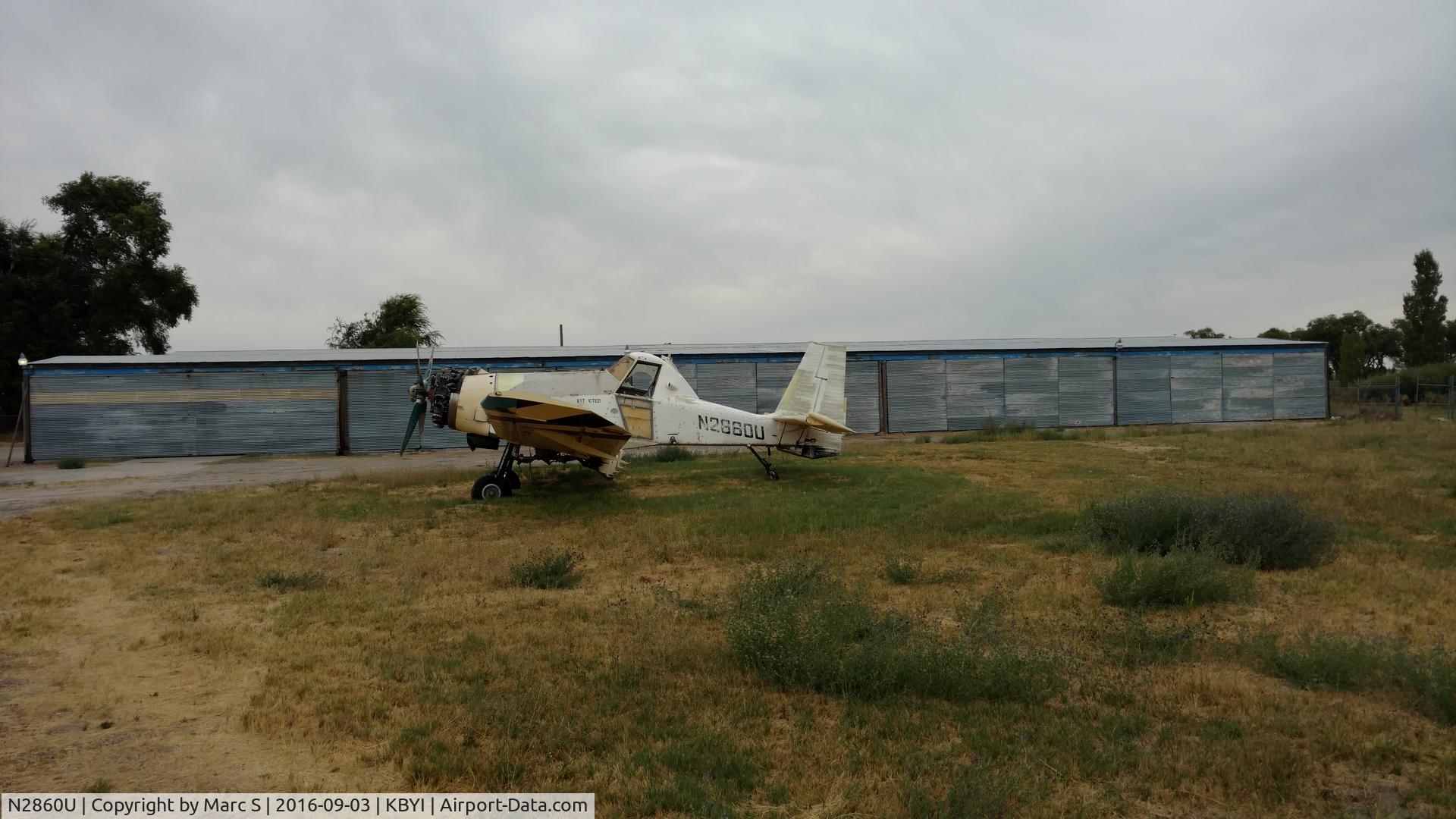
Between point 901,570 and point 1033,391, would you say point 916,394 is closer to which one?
point 1033,391

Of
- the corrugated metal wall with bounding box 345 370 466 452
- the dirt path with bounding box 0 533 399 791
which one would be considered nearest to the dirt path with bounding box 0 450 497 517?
the corrugated metal wall with bounding box 345 370 466 452

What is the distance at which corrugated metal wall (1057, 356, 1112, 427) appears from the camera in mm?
32156

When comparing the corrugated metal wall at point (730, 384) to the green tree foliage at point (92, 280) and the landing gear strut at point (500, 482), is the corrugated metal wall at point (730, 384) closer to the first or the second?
the landing gear strut at point (500, 482)

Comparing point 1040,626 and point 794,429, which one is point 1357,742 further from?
point 794,429

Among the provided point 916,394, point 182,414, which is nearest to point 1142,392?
point 916,394

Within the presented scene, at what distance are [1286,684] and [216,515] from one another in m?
14.1

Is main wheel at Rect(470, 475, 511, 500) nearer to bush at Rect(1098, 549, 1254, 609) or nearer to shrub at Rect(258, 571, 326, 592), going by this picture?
shrub at Rect(258, 571, 326, 592)

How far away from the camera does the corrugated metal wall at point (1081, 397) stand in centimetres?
3216

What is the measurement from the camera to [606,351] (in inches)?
1181

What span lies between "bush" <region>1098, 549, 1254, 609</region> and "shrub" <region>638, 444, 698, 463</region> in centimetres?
1421

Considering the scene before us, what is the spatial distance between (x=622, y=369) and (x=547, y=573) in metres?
7.58

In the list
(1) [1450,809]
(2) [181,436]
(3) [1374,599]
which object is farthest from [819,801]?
(2) [181,436]

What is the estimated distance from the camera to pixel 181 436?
2698 cm

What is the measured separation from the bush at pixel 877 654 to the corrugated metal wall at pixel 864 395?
24303mm
